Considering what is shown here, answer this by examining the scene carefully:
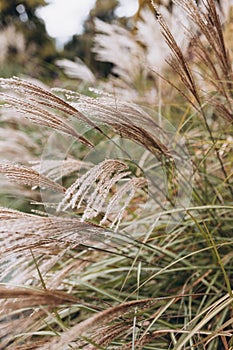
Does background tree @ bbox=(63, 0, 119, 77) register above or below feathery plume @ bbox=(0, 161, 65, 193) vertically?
above

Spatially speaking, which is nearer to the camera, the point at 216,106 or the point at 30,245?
the point at 30,245

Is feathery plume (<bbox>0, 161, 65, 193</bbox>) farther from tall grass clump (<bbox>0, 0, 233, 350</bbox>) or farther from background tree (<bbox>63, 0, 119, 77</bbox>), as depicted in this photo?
background tree (<bbox>63, 0, 119, 77</bbox>)

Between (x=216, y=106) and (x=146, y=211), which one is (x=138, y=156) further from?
(x=216, y=106)

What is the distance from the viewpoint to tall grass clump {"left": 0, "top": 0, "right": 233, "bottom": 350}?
95cm

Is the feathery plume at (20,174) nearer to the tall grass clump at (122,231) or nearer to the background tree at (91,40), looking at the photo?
the tall grass clump at (122,231)

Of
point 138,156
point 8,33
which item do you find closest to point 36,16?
point 8,33

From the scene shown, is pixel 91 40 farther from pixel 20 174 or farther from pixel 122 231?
pixel 20 174

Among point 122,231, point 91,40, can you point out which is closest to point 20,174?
point 122,231

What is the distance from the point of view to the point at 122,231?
1.62 m

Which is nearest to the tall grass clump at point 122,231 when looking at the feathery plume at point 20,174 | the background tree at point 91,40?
the feathery plume at point 20,174

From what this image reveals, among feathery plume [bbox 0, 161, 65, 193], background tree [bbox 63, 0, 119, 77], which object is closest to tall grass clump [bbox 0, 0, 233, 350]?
feathery plume [bbox 0, 161, 65, 193]

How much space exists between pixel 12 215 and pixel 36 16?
8176 millimetres

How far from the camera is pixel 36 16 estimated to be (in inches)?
337

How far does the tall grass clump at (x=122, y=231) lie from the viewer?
0.95 metres
